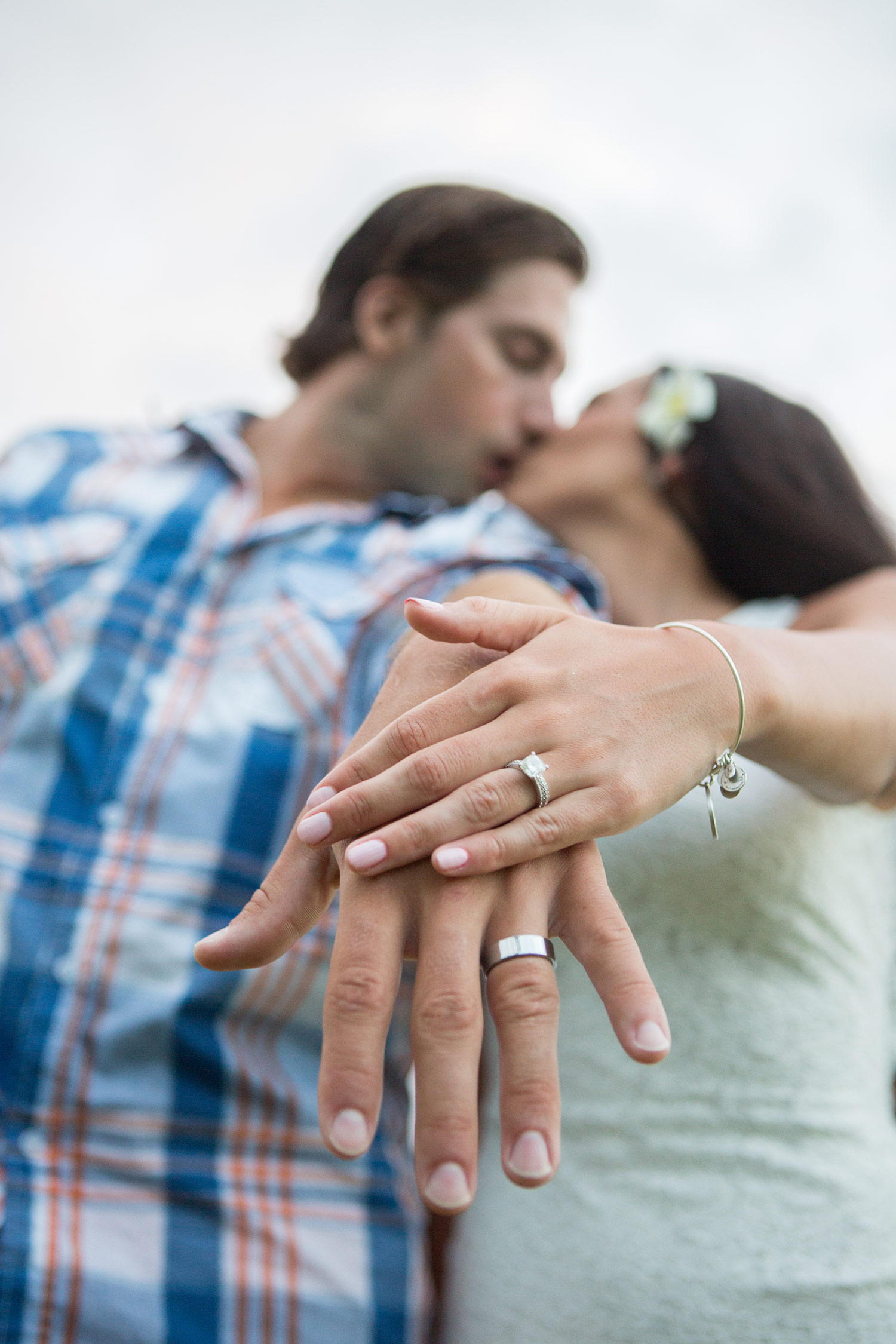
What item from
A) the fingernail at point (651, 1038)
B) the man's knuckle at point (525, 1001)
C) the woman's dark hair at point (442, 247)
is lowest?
the man's knuckle at point (525, 1001)

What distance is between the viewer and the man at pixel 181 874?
0.88 meters

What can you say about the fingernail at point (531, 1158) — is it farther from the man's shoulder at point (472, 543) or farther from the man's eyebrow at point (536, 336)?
the man's eyebrow at point (536, 336)

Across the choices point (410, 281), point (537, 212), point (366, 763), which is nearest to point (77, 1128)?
point (366, 763)

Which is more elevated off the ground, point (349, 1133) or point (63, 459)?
point (63, 459)

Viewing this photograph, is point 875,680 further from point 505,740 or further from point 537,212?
point 537,212

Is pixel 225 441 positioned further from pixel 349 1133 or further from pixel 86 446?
pixel 349 1133

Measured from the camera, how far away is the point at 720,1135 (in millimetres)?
940

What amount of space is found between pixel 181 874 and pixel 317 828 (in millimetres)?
536

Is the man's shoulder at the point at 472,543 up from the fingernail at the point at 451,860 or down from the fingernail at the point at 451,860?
down

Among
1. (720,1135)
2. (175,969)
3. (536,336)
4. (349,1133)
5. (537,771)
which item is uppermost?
(536,336)

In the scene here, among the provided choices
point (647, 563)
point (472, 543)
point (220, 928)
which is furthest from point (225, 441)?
point (220, 928)

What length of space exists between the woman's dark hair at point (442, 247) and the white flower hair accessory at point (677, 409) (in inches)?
19.8

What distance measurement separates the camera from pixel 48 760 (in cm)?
108

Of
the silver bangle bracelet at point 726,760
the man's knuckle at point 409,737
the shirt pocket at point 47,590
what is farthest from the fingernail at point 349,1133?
the shirt pocket at point 47,590
